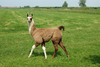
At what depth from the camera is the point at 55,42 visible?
7.82 meters

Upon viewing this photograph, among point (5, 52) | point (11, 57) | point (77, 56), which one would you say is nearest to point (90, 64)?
point (77, 56)

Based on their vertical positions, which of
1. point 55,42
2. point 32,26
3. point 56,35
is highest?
point 32,26

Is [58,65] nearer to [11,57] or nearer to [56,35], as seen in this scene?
[56,35]

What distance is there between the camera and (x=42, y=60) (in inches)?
313

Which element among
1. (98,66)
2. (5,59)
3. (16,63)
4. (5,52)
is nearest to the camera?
(98,66)

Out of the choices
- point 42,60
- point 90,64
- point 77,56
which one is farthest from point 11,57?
point 90,64

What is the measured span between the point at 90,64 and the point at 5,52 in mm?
7013

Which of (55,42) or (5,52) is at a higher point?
(55,42)

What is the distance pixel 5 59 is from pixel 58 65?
3.99 meters

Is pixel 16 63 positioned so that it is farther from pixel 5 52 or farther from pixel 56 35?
pixel 56 35

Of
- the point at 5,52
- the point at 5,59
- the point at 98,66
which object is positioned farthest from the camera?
the point at 5,52

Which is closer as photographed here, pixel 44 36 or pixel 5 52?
pixel 44 36

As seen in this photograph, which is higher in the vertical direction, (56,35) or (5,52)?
(56,35)

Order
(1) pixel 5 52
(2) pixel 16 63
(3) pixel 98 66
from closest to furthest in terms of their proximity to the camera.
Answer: (3) pixel 98 66 → (2) pixel 16 63 → (1) pixel 5 52
